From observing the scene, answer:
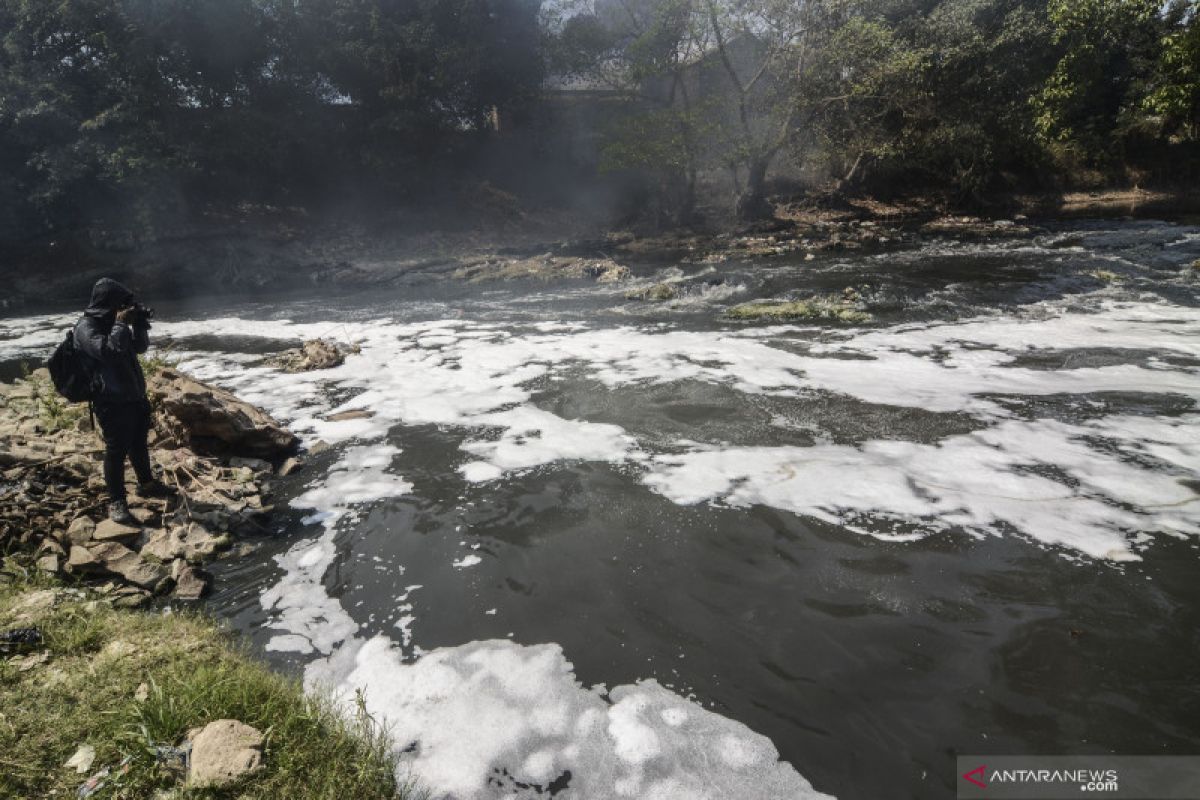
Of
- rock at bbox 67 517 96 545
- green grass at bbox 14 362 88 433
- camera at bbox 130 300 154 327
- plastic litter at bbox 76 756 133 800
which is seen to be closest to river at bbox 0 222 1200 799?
plastic litter at bbox 76 756 133 800

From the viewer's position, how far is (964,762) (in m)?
2.03

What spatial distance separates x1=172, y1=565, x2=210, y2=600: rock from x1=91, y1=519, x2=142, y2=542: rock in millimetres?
569

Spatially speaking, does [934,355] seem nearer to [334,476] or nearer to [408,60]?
[334,476]

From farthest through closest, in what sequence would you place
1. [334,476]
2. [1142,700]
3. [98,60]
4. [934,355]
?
[98,60] < [934,355] < [334,476] < [1142,700]

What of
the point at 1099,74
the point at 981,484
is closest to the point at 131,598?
the point at 981,484

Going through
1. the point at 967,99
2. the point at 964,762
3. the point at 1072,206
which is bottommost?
the point at 964,762

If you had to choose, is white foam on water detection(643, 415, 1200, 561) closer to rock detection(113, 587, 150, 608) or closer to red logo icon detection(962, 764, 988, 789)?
red logo icon detection(962, 764, 988, 789)

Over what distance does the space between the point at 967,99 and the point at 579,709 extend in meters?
26.9

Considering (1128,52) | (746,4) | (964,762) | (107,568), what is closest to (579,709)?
(964,762)

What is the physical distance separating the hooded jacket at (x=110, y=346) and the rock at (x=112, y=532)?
0.87m

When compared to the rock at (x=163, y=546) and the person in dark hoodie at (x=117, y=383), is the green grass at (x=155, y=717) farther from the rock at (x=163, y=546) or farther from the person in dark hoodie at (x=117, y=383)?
the person in dark hoodie at (x=117, y=383)

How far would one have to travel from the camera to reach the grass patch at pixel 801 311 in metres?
8.91

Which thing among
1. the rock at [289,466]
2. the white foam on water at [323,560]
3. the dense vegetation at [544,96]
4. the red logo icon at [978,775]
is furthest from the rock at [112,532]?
the dense vegetation at [544,96]

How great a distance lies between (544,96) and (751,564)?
1088 inches
